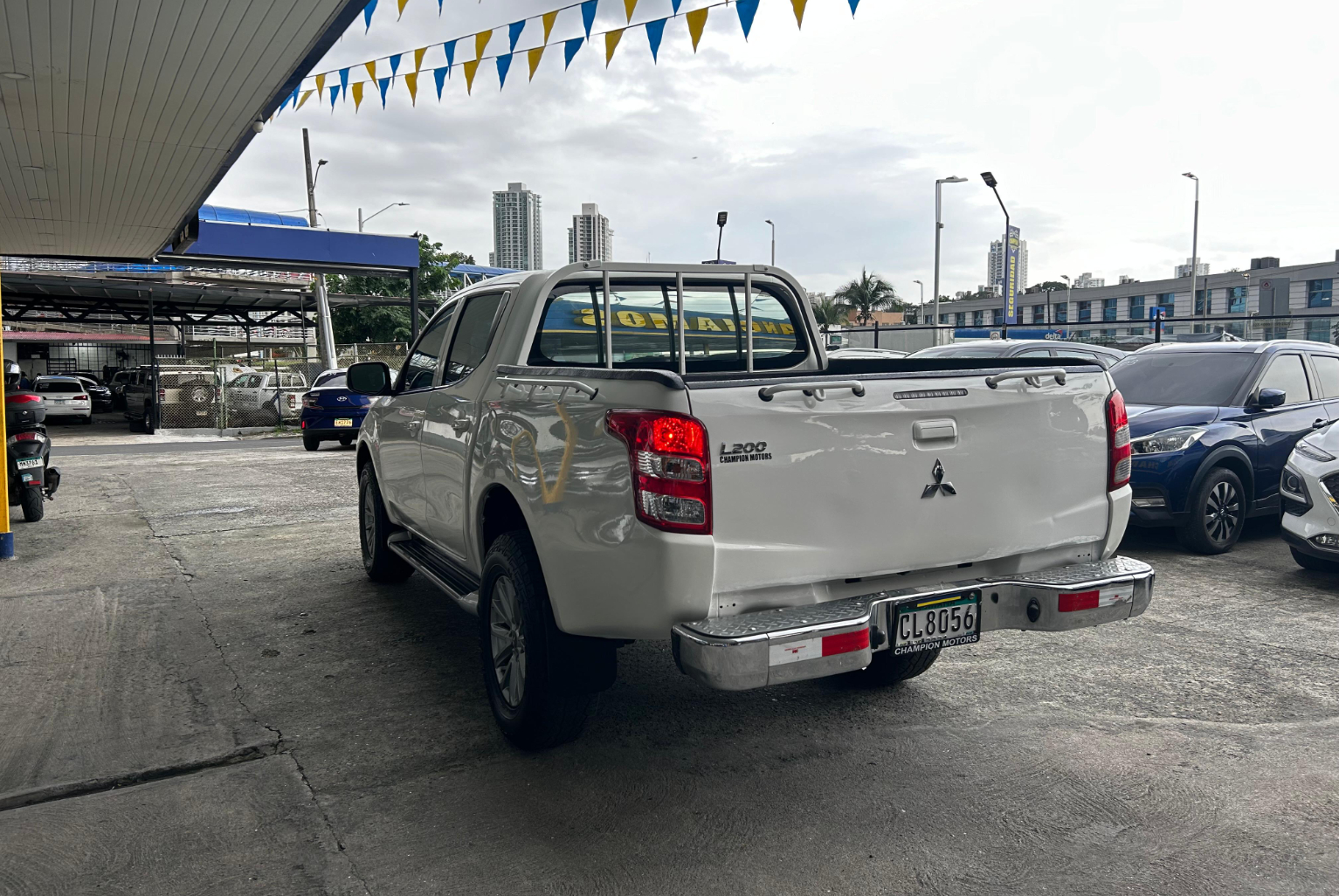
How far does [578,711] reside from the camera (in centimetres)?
387

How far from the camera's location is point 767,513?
129 inches

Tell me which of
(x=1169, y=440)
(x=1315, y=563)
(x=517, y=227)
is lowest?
(x=1315, y=563)

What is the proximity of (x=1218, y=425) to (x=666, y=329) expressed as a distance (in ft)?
17.3

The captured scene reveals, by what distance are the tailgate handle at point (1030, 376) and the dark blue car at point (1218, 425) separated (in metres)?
4.46

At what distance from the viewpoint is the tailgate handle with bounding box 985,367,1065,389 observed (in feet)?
12.1

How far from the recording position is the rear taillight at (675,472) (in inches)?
124

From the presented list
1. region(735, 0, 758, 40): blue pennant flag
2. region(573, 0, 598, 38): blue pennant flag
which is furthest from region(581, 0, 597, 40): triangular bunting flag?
region(735, 0, 758, 40): blue pennant flag

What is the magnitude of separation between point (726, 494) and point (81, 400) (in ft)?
106

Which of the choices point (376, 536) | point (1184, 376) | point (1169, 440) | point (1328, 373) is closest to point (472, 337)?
point (376, 536)

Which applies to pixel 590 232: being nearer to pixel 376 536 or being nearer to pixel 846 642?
pixel 376 536

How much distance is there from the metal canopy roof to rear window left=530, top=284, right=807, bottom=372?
304cm

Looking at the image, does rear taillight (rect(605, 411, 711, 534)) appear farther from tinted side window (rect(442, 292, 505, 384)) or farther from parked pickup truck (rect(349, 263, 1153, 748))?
tinted side window (rect(442, 292, 505, 384))

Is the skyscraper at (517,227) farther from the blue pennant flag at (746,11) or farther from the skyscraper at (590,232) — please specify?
the blue pennant flag at (746,11)

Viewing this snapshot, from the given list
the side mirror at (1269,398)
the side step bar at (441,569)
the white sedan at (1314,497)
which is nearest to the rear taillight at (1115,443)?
the side step bar at (441,569)
